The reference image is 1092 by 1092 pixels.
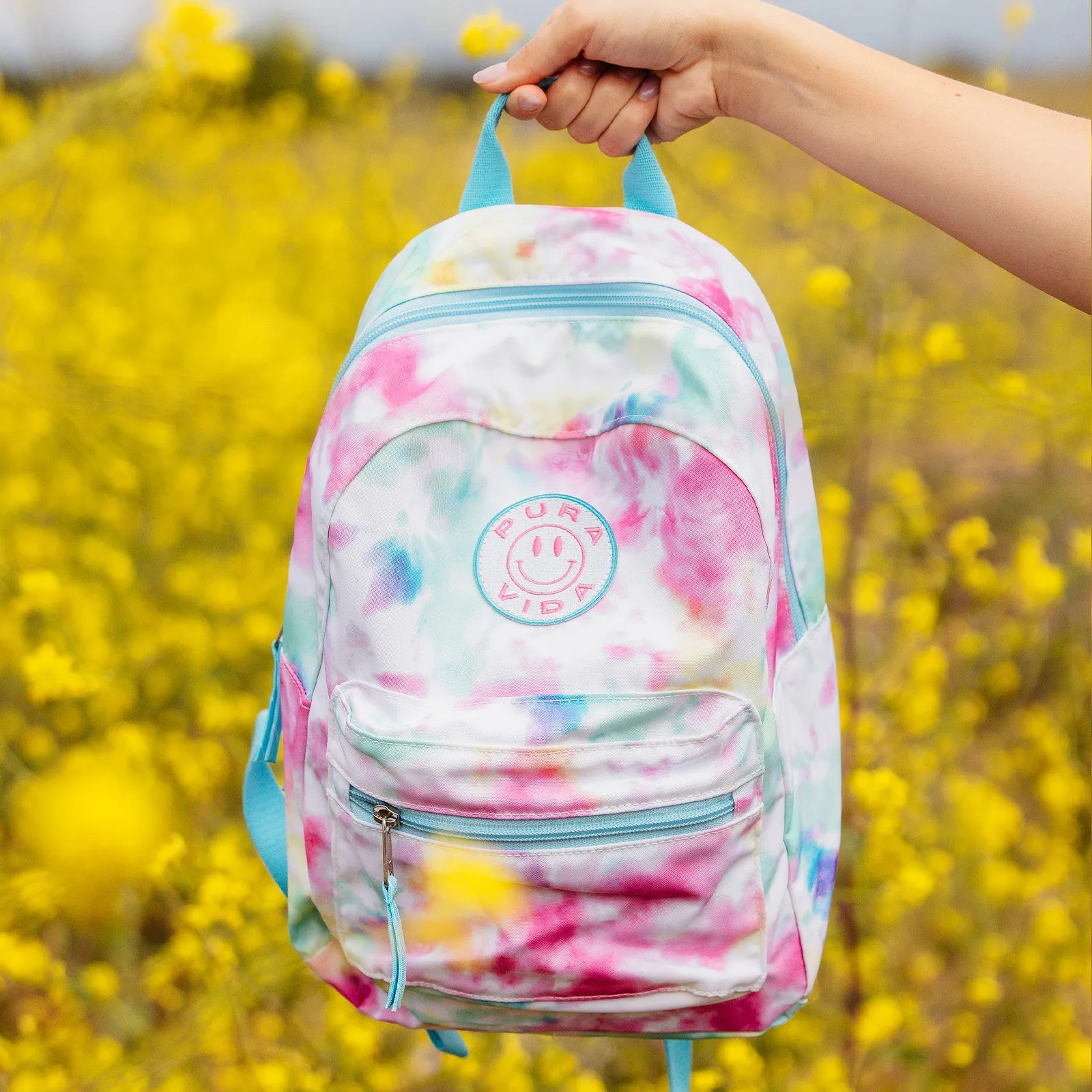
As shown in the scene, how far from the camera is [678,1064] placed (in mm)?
908

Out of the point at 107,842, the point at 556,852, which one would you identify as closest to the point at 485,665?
the point at 556,852

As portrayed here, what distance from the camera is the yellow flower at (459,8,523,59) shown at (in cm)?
99

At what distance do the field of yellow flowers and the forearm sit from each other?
17.2 inches

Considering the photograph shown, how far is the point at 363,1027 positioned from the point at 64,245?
1885 millimetres

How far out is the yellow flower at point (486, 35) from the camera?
0.99 meters

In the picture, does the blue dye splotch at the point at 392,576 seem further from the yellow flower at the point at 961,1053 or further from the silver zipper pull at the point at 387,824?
the yellow flower at the point at 961,1053

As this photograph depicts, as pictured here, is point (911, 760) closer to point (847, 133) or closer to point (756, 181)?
point (847, 133)

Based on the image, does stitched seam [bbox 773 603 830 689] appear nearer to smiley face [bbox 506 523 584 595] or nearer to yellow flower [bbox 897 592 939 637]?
smiley face [bbox 506 523 584 595]

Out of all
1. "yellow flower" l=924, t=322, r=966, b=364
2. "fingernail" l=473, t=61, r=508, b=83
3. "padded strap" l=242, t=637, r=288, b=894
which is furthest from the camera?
"yellow flower" l=924, t=322, r=966, b=364

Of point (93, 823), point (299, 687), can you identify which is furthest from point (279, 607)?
point (299, 687)

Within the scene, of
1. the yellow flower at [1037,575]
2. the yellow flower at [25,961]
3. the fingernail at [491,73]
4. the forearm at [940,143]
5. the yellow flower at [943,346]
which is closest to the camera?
the forearm at [940,143]

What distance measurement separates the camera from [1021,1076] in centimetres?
137

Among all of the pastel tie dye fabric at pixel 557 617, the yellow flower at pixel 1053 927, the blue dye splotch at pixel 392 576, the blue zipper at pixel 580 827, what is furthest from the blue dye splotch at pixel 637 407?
the yellow flower at pixel 1053 927

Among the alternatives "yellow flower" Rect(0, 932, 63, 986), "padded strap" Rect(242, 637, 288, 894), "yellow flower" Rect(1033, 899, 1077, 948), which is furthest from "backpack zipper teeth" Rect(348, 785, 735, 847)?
"yellow flower" Rect(1033, 899, 1077, 948)
